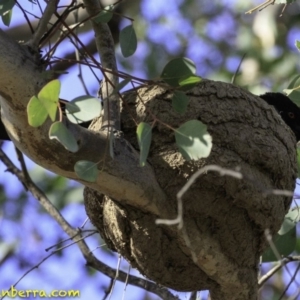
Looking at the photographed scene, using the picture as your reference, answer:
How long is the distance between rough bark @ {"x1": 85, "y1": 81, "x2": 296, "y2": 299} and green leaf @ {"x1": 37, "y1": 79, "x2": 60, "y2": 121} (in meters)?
0.82

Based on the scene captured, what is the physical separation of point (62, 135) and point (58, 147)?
1.09 ft

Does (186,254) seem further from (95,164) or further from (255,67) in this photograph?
(255,67)

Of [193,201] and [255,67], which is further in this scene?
[255,67]

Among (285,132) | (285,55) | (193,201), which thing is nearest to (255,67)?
(285,55)

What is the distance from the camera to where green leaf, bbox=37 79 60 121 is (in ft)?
7.78

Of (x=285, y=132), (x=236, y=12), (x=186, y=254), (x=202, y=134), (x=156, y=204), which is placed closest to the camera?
(x=202, y=134)

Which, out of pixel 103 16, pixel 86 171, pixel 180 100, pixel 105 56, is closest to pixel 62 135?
pixel 86 171

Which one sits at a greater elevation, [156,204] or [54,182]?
[54,182]

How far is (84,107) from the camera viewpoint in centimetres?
254

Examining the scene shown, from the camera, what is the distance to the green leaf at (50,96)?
7.78 ft

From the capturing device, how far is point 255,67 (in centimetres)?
748

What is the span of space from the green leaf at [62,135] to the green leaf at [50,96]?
8cm

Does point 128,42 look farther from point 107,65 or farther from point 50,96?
point 50,96

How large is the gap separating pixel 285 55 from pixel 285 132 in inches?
167
